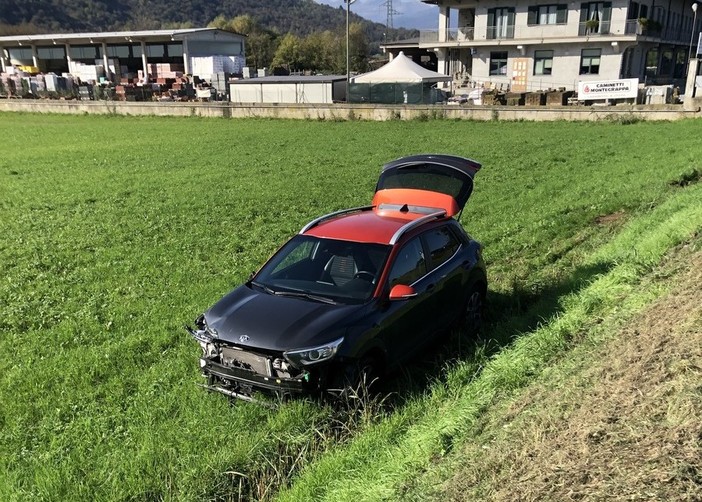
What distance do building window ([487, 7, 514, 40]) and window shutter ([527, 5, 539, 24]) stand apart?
1357 millimetres

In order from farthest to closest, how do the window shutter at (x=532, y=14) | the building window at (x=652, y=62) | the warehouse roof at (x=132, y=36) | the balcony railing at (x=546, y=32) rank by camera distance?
1. the warehouse roof at (x=132, y=36)
2. the building window at (x=652, y=62)
3. the window shutter at (x=532, y=14)
4. the balcony railing at (x=546, y=32)

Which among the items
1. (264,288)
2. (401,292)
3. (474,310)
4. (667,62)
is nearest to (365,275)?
(401,292)

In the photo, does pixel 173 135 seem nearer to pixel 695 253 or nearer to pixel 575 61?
pixel 695 253

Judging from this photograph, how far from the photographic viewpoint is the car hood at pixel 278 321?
17.3ft

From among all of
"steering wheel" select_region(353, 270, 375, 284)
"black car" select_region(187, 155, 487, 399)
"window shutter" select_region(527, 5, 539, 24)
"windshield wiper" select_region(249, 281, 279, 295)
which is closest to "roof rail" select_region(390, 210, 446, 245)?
"black car" select_region(187, 155, 487, 399)

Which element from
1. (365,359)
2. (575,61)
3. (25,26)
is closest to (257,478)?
(365,359)

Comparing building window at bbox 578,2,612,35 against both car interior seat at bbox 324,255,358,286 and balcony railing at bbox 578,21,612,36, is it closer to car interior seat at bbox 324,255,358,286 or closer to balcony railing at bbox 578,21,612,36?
balcony railing at bbox 578,21,612,36

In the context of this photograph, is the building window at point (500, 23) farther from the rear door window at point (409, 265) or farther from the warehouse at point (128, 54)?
the rear door window at point (409, 265)

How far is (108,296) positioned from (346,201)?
707 centimetres

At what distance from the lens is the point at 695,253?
273 inches

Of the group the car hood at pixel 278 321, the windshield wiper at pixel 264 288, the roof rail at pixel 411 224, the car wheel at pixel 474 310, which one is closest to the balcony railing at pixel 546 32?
the car wheel at pixel 474 310

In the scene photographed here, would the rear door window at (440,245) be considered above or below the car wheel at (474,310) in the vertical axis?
above

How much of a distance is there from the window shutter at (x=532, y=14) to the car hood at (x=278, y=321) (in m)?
50.5

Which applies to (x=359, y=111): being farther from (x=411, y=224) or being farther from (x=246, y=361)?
(x=246, y=361)
